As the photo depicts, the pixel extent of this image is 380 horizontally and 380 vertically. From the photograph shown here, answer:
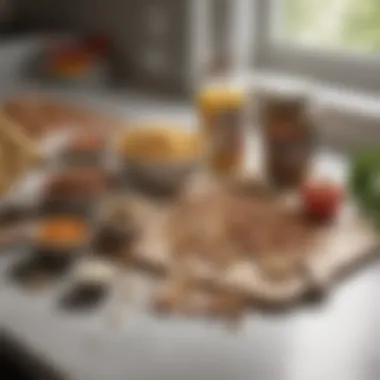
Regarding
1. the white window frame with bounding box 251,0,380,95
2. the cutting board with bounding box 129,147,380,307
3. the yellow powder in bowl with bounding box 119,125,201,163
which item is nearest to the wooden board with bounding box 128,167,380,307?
the cutting board with bounding box 129,147,380,307

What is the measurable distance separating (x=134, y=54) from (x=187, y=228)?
0.77 meters

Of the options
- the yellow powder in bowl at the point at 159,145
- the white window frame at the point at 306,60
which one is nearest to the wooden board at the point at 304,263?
the yellow powder in bowl at the point at 159,145

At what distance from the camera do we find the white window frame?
5.12 ft

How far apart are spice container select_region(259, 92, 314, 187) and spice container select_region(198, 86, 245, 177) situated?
61 mm

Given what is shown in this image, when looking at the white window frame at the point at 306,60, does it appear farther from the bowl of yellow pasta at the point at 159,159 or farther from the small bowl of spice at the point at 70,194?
the small bowl of spice at the point at 70,194

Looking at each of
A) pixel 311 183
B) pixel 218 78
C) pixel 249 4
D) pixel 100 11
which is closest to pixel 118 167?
pixel 311 183

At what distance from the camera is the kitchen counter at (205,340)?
86 centimetres

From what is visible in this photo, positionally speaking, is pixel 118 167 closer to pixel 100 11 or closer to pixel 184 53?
pixel 184 53

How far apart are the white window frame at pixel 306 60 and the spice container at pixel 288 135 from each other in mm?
322

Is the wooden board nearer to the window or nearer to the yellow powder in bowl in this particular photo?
the yellow powder in bowl

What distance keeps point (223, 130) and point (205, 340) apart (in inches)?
Result: 19.4

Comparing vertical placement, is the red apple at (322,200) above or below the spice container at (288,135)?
below

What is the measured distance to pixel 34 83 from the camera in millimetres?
1865

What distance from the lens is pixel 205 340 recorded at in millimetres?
915
